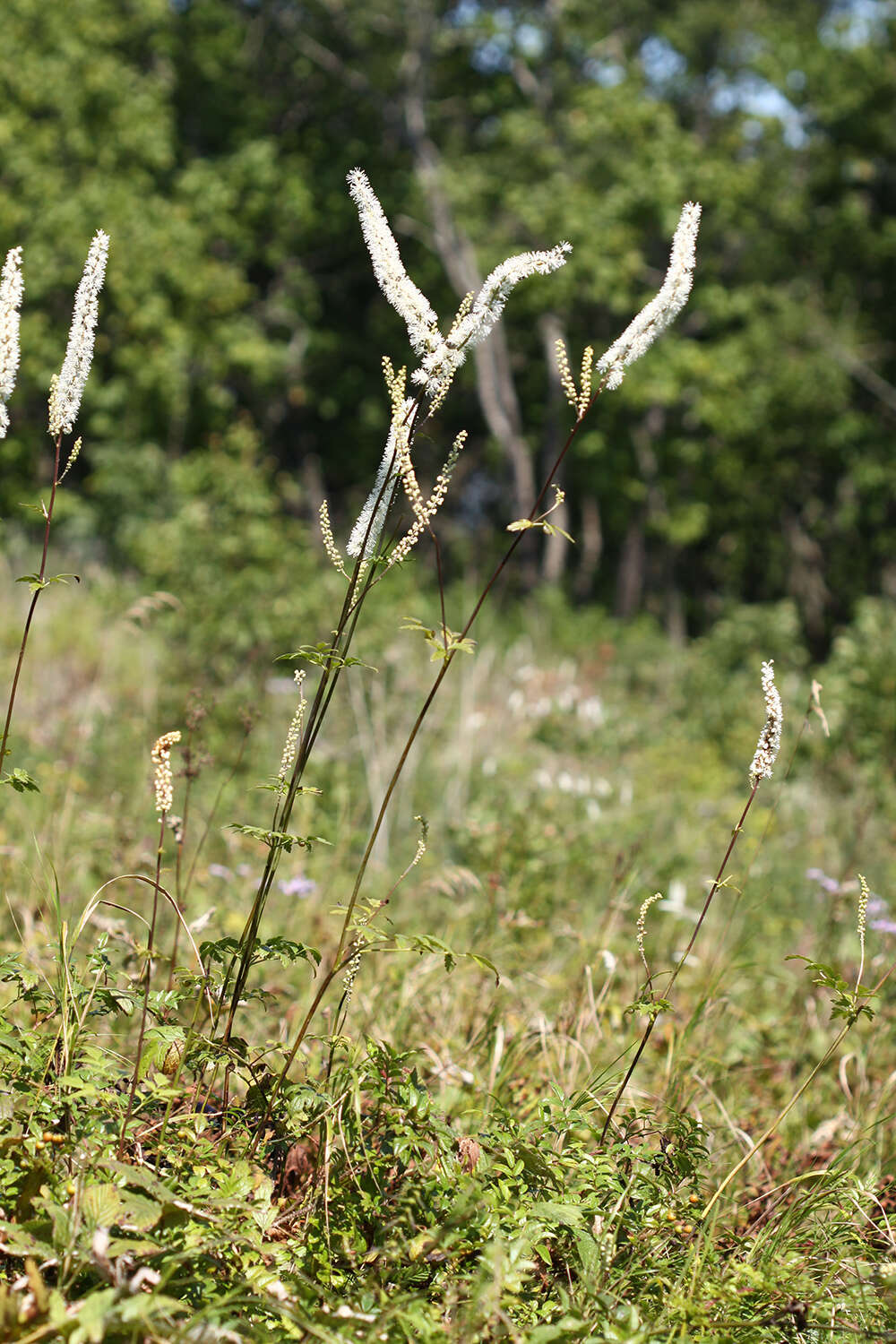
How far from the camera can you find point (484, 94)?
17.1 meters

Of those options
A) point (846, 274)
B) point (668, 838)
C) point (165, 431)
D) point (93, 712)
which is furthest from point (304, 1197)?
point (846, 274)

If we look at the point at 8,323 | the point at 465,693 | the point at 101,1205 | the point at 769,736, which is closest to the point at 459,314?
the point at 8,323

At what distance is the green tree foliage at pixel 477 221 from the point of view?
15.0 meters

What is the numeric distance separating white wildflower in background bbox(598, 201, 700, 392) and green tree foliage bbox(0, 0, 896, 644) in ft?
38.8

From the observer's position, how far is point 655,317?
196 cm

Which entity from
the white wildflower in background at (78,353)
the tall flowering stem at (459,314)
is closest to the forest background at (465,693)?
the tall flowering stem at (459,314)

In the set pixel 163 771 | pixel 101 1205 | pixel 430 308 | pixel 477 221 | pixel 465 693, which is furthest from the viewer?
pixel 477 221

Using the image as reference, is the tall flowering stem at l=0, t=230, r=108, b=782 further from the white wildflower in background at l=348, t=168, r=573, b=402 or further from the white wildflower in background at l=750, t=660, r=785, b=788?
the white wildflower in background at l=750, t=660, r=785, b=788

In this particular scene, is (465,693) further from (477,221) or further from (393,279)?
(477,221)

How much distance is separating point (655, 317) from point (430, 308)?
0.39 m

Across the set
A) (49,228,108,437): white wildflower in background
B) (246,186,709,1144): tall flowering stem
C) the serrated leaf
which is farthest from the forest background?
(49,228,108,437): white wildflower in background

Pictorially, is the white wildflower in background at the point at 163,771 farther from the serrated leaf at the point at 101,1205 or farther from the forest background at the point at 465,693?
the serrated leaf at the point at 101,1205

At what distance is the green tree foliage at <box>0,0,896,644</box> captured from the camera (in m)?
15.0

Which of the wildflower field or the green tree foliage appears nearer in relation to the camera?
the wildflower field
